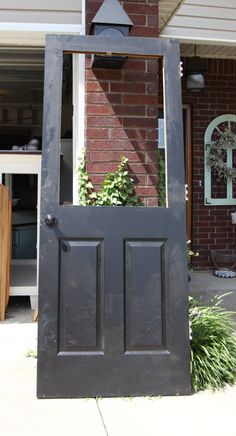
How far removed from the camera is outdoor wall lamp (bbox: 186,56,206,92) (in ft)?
20.9

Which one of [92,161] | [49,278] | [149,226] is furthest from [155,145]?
[49,278]

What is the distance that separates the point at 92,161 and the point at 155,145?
0.53m

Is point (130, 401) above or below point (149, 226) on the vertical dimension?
below

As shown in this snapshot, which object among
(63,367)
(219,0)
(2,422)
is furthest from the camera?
(219,0)

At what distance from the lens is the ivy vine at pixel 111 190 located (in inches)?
137

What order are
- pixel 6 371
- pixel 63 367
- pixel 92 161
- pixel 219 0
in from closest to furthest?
pixel 63 367 < pixel 6 371 < pixel 92 161 < pixel 219 0

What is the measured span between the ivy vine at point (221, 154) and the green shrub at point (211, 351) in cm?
362

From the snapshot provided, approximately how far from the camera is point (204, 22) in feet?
14.1

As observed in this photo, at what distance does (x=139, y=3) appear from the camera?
12.7 feet

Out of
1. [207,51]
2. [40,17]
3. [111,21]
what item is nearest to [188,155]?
[207,51]

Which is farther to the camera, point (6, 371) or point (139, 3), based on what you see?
point (139, 3)

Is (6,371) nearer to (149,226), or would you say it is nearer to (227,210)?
(149,226)

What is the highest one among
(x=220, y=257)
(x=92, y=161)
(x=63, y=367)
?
(x=92, y=161)

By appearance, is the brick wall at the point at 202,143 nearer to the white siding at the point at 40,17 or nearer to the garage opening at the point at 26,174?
the garage opening at the point at 26,174
